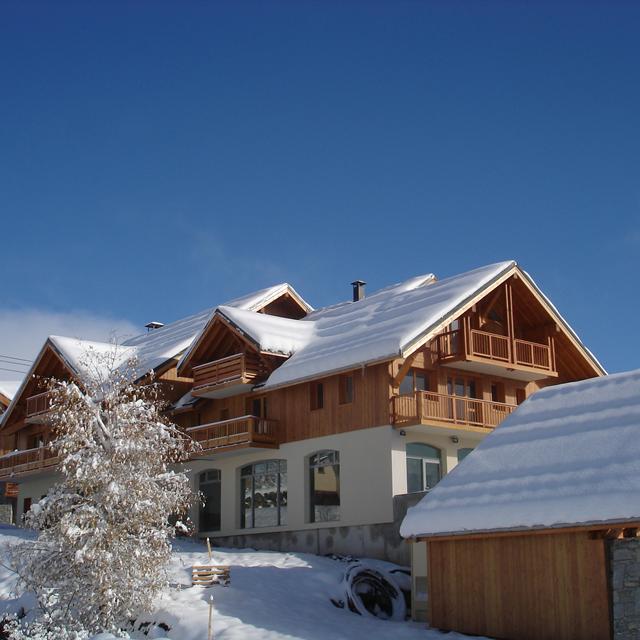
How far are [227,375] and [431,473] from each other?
27.4 ft

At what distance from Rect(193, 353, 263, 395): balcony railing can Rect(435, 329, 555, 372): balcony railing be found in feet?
22.1

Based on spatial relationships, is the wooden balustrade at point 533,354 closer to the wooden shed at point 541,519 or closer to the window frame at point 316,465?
the window frame at point 316,465

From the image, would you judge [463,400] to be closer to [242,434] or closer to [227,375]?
[242,434]

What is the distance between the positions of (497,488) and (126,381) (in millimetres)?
9329

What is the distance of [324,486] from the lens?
111 feet

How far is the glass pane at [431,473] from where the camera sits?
33000mm

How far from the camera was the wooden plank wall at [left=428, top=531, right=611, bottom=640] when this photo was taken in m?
19.5

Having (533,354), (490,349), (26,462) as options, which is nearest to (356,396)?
(490,349)

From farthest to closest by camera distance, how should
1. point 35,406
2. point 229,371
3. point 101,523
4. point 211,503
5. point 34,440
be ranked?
point 34,440 < point 35,406 < point 211,503 < point 229,371 < point 101,523

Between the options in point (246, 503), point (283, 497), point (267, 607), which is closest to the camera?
point (267, 607)

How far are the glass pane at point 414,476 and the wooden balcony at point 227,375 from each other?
691 cm

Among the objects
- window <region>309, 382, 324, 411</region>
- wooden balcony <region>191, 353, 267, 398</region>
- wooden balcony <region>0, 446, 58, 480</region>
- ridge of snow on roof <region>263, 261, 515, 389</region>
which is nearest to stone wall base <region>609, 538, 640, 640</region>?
ridge of snow on roof <region>263, 261, 515, 389</region>

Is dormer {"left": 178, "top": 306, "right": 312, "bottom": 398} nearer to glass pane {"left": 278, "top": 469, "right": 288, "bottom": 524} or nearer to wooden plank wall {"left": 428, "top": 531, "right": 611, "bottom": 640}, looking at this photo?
glass pane {"left": 278, "top": 469, "right": 288, "bottom": 524}

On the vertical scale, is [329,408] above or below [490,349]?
below
